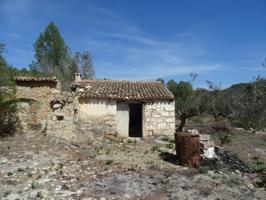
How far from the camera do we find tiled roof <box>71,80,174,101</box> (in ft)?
65.2

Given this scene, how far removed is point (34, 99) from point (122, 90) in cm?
579

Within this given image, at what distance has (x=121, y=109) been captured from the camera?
66.1ft

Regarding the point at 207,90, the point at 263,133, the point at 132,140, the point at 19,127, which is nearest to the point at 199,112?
the point at 207,90

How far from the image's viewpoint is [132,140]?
63.1ft

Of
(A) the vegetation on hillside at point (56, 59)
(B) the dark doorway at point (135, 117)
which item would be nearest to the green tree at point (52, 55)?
(A) the vegetation on hillside at point (56, 59)

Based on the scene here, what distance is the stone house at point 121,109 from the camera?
19.6 metres

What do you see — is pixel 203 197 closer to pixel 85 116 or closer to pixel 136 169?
pixel 136 169

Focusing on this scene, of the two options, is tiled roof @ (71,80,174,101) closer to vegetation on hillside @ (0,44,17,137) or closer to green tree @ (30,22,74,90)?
vegetation on hillside @ (0,44,17,137)

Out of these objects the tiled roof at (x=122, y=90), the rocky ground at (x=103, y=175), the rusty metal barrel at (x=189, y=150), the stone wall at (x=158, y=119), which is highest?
the tiled roof at (x=122, y=90)

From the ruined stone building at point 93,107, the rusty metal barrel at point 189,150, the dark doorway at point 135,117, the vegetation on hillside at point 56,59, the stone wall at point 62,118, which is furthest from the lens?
the vegetation on hillside at point 56,59

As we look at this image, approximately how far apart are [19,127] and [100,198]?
30.7 ft

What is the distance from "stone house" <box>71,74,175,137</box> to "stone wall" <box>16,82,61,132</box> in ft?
5.71

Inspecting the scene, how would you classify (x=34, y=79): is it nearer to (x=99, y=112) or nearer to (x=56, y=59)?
(x=99, y=112)

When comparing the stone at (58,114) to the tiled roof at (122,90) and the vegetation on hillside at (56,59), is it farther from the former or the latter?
the vegetation on hillside at (56,59)
